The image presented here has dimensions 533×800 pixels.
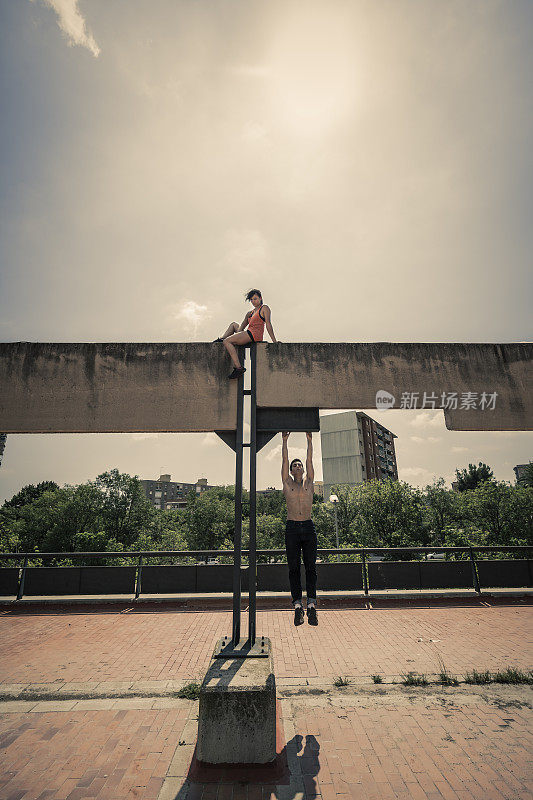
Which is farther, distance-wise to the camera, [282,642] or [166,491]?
[166,491]

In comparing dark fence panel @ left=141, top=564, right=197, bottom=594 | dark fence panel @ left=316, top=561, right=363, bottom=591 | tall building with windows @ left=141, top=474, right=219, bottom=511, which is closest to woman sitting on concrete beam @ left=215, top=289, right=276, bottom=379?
dark fence panel @ left=141, top=564, right=197, bottom=594

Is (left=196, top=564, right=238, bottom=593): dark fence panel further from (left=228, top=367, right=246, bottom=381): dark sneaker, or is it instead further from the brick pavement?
(left=228, top=367, right=246, bottom=381): dark sneaker

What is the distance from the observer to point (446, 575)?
10352 millimetres

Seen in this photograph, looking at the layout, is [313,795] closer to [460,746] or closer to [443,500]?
[460,746]

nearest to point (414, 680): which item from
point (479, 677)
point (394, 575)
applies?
point (479, 677)

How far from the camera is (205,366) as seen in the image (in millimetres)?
5965

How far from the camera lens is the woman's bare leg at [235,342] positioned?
18.0 feet

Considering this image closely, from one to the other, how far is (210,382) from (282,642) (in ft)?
18.2

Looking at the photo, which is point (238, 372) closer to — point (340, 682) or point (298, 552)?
point (298, 552)

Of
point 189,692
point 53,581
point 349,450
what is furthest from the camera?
point 349,450

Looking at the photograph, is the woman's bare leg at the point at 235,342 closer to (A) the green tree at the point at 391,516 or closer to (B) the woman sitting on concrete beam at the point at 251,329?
(B) the woman sitting on concrete beam at the point at 251,329

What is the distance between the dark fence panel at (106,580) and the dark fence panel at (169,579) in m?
0.38

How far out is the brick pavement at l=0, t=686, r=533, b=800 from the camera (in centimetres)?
338

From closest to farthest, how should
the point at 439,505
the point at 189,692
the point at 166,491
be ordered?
the point at 189,692 → the point at 439,505 → the point at 166,491
